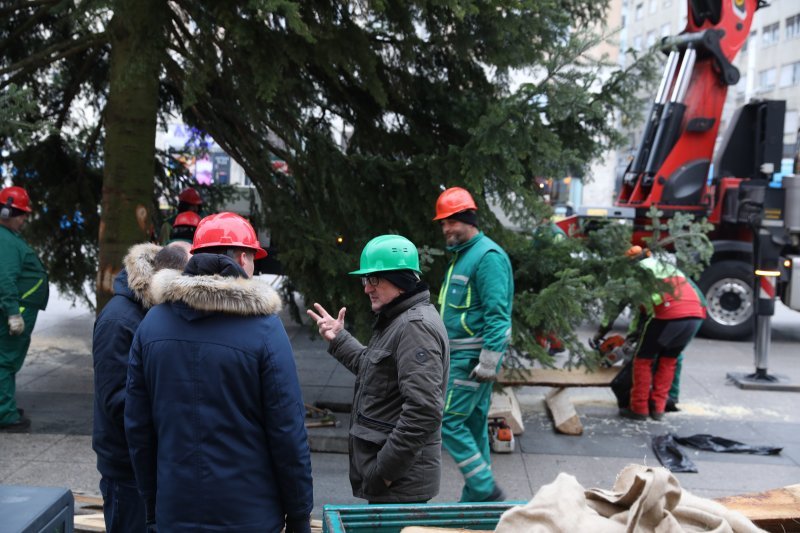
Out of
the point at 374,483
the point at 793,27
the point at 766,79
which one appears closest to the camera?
the point at 374,483

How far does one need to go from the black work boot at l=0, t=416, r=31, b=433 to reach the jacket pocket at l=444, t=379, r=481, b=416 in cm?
376

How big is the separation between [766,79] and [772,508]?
5657cm

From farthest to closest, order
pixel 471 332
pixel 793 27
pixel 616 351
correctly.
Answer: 1. pixel 793 27
2. pixel 616 351
3. pixel 471 332

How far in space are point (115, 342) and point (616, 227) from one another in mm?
4319

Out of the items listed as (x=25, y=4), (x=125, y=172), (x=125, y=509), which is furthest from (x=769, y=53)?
(x=125, y=509)

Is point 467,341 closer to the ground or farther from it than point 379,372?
closer to the ground

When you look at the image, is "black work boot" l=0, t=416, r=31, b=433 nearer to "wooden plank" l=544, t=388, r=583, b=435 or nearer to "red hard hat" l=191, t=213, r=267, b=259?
"red hard hat" l=191, t=213, r=267, b=259

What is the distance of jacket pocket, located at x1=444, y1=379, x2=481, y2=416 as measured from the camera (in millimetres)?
4676

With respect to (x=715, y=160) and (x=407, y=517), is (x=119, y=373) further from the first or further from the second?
(x=715, y=160)

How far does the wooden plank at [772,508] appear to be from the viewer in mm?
2607

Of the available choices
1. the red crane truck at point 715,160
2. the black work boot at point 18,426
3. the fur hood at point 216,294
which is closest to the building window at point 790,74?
the red crane truck at point 715,160

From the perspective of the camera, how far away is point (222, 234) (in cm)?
301

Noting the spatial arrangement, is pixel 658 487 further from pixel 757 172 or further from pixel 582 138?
pixel 757 172

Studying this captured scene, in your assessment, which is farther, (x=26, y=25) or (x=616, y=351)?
(x=616, y=351)
